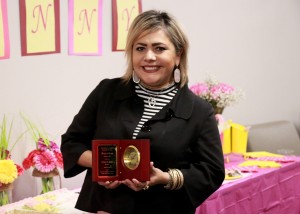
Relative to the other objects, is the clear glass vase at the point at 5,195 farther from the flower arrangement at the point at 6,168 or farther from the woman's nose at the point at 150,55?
the woman's nose at the point at 150,55

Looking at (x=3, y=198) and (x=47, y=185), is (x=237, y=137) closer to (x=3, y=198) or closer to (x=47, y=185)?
(x=47, y=185)

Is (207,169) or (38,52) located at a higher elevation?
(38,52)

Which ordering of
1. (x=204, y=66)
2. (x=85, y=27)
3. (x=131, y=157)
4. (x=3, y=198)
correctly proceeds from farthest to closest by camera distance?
(x=204, y=66)
(x=85, y=27)
(x=3, y=198)
(x=131, y=157)

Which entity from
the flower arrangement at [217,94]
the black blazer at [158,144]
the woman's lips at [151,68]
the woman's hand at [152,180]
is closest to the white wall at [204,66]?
the flower arrangement at [217,94]

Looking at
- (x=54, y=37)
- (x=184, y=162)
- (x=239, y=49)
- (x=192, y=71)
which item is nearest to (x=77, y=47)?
(x=54, y=37)

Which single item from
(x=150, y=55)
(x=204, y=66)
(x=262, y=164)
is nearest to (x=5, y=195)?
(x=150, y=55)

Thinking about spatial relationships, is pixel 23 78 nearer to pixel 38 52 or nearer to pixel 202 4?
pixel 38 52

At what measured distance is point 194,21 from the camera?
329 centimetres

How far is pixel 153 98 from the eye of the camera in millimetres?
1499

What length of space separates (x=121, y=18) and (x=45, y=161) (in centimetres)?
96

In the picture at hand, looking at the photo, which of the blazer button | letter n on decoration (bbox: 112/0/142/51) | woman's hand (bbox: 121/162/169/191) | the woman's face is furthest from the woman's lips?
letter n on decoration (bbox: 112/0/142/51)

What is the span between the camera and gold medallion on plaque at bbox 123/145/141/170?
1327mm

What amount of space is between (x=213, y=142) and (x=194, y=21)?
1.94 metres

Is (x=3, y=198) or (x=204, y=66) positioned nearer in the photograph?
(x=3, y=198)
